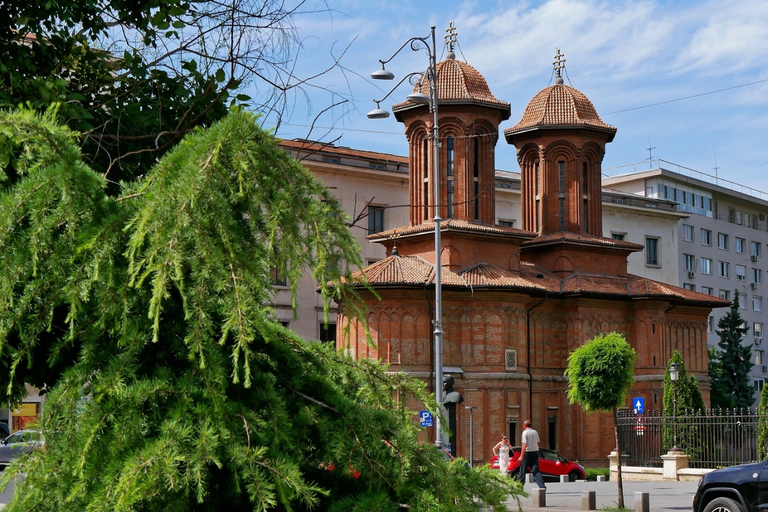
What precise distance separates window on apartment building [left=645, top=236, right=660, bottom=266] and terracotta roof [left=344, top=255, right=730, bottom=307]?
72.7 ft

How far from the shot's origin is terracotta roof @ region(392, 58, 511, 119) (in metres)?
→ 44.5

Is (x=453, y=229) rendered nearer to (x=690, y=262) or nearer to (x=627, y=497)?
(x=627, y=497)

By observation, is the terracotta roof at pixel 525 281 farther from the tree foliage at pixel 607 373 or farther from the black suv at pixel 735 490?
the black suv at pixel 735 490

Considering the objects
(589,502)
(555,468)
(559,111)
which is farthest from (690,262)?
(589,502)

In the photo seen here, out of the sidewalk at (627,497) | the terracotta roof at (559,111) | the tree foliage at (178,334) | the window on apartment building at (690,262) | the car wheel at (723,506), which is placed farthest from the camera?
the window on apartment building at (690,262)

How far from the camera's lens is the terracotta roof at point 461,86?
44.5 m

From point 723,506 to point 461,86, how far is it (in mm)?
32879

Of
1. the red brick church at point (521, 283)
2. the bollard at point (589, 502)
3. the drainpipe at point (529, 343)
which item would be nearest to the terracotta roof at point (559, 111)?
the red brick church at point (521, 283)

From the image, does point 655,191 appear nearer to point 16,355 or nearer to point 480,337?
point 480,337

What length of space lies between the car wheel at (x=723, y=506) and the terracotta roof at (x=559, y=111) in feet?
117

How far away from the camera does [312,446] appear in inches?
123

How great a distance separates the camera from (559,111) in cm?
4916

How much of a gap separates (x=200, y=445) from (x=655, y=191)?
251 feet

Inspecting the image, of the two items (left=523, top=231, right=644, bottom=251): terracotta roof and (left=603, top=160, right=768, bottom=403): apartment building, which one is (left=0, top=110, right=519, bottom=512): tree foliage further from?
(left=603, top=160, right=768, bottom=403): apartment building
